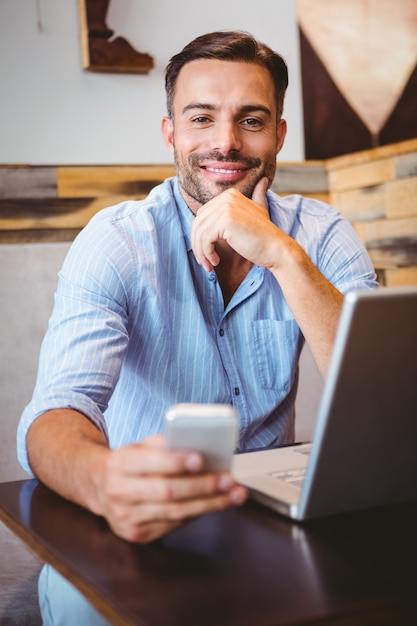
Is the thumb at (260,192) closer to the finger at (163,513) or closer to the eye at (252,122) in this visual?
the eye at (252,122)

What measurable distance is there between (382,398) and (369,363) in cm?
5

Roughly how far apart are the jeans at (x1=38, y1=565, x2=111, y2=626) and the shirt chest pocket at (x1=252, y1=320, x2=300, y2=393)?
676 mm

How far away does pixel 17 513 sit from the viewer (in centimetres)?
104

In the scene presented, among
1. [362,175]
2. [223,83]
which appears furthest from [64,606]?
[362,175]

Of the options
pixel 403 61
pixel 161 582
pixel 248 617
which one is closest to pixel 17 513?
pixel 161 582

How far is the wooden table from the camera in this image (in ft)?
2.27

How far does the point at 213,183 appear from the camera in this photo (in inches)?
71.9

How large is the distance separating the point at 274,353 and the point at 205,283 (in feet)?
0.70

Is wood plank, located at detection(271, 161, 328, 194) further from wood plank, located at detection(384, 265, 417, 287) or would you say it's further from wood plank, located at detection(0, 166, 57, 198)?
wood plank, located at detection(0, 166, 57, 198)

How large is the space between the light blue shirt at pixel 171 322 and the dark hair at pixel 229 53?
0.30 m

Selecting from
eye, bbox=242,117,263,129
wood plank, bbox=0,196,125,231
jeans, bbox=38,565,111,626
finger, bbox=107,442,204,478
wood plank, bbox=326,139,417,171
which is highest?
eye, bbox=242,117,263,129

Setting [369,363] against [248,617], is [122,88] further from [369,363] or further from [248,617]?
[248,617]

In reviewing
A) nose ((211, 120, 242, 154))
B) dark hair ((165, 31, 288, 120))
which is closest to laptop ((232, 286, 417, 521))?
nose ((211, 120, 242, 154))

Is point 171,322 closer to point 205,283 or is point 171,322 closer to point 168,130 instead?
point 205,283
